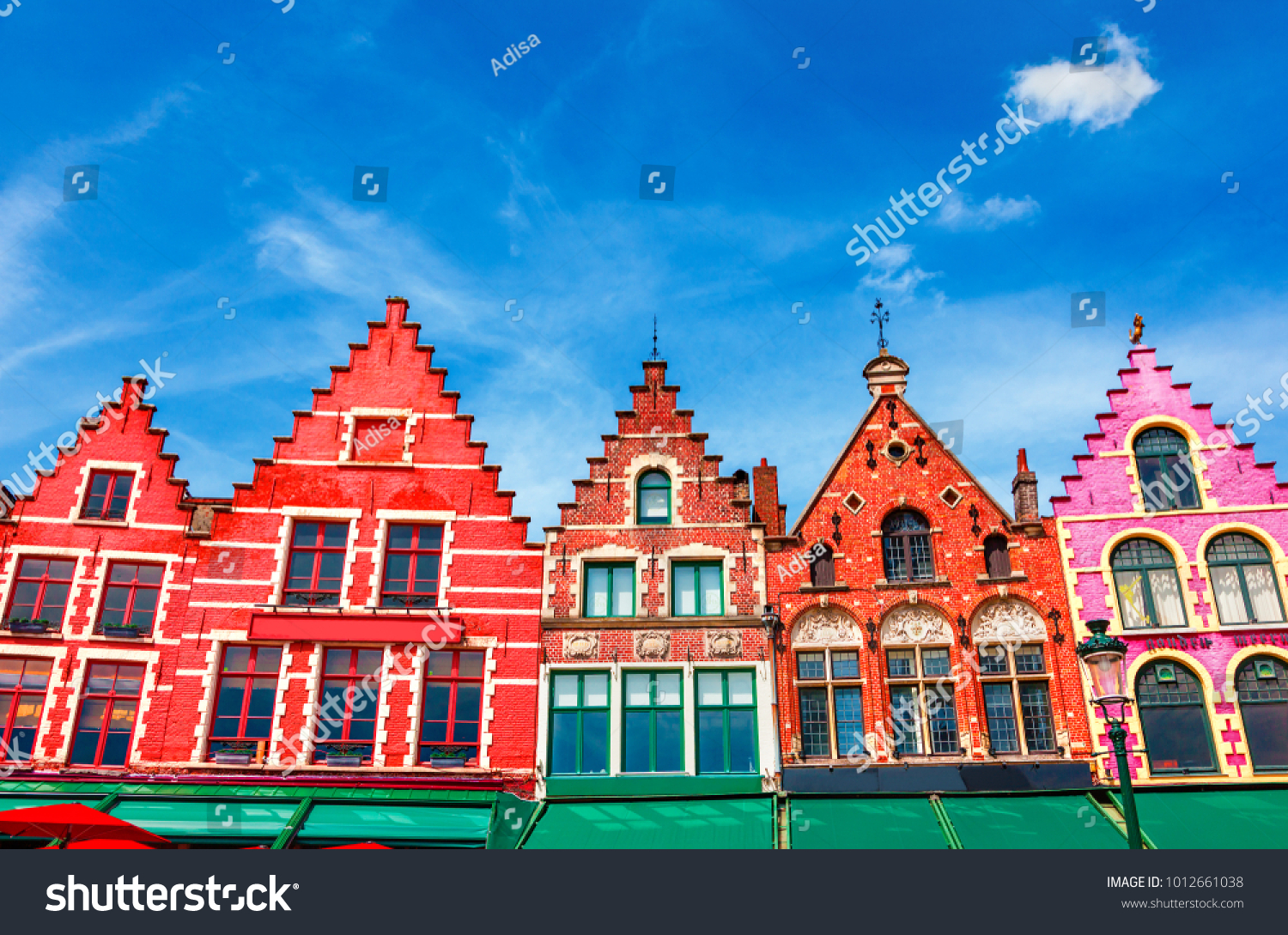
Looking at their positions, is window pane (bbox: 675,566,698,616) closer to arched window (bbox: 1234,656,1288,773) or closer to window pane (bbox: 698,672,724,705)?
window pane (bbox: 698,672,724,705)

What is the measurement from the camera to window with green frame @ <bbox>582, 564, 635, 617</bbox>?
70.6 feet

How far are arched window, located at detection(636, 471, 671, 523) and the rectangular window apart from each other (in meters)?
4.79

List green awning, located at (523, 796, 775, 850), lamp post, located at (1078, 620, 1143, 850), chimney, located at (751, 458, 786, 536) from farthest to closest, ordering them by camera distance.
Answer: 1. chimney, located at (751, 458, 786, 536)
2. green awning, located at (523, 796, 775, 850)
3. lamp post, located at (1078, 620, 1143, 850)

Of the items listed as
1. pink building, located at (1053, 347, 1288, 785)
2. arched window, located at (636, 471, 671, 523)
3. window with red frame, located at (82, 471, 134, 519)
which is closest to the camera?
pink building, located at (1053, 347, 1288, 785)

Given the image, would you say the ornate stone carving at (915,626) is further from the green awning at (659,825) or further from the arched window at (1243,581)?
the arched window at (1243,581)

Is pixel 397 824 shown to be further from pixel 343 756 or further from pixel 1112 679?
pixel 1112 679

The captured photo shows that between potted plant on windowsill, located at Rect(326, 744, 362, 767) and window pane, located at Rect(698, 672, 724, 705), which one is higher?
window pane, located at Rect(698, 672, 724, 705)

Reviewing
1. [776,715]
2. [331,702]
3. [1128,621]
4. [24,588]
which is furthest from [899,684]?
[24,588]

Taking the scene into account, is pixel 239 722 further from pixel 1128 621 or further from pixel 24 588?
pixel 1128 621

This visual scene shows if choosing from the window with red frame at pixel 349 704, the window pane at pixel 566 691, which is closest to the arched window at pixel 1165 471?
the window pane at pixel 566 691

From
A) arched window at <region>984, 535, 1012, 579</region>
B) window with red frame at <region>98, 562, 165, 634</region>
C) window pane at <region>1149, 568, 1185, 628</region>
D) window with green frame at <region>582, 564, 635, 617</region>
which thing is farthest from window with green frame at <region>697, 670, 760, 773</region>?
window with red frame at <region>98, 562, 165, 634</region>

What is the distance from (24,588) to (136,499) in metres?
2.81

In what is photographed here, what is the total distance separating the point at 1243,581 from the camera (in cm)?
2050

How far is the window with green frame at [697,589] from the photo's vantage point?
21438 mm
